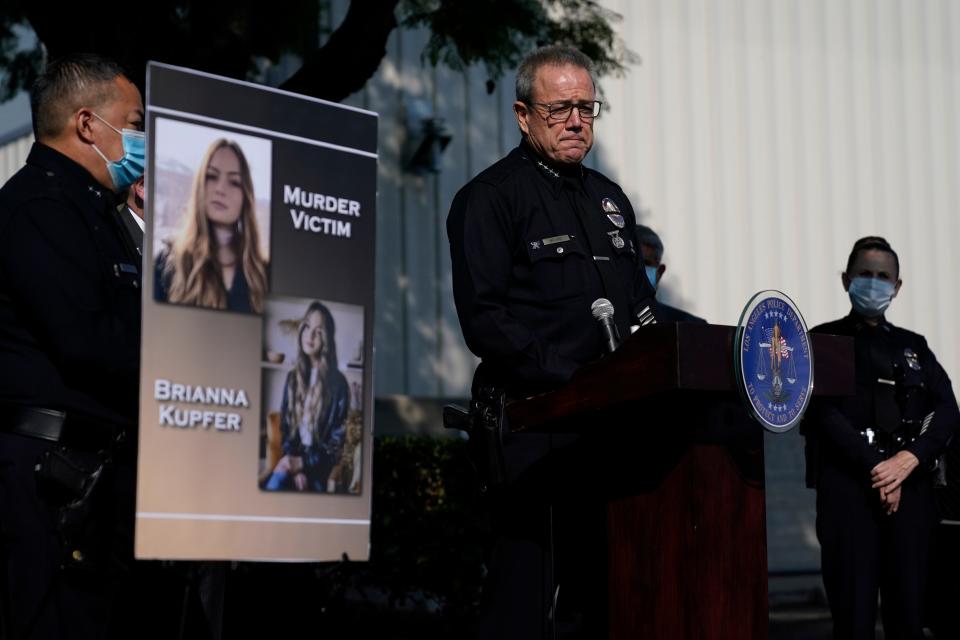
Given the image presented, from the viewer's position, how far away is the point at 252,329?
3.96m

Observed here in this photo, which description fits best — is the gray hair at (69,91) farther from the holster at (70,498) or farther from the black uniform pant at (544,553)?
the black uniform pant at (544,553)

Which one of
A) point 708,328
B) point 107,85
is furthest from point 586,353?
point 107,85

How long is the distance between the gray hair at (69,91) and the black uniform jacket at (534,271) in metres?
1.27

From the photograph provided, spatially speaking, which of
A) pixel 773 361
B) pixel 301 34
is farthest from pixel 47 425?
pixel 301 34

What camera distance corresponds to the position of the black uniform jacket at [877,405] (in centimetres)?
753

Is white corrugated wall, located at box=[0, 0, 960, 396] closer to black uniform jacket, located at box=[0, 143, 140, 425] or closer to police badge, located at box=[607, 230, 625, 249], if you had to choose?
police badge, located at box=[607, 230, 625, 249]

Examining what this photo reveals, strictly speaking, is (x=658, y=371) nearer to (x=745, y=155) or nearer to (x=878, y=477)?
(x=878, y=477)

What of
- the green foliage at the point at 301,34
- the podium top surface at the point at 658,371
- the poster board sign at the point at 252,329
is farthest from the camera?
the green foliage at the point at 301,34

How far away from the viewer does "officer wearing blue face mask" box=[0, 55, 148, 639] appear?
4148mm

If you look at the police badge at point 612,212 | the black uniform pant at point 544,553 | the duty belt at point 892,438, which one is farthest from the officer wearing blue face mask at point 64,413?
the duty belt at point 892,438

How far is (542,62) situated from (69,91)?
167 centimetres

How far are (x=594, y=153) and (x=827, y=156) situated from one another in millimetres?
2429

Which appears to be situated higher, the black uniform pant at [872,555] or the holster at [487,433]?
the holster at [487,433]

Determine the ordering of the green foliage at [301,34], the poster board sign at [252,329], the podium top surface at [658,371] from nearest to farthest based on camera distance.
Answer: the poster board sign at [252,329] → the podium top surface at [658,371] → the green foliage at [301,34]
